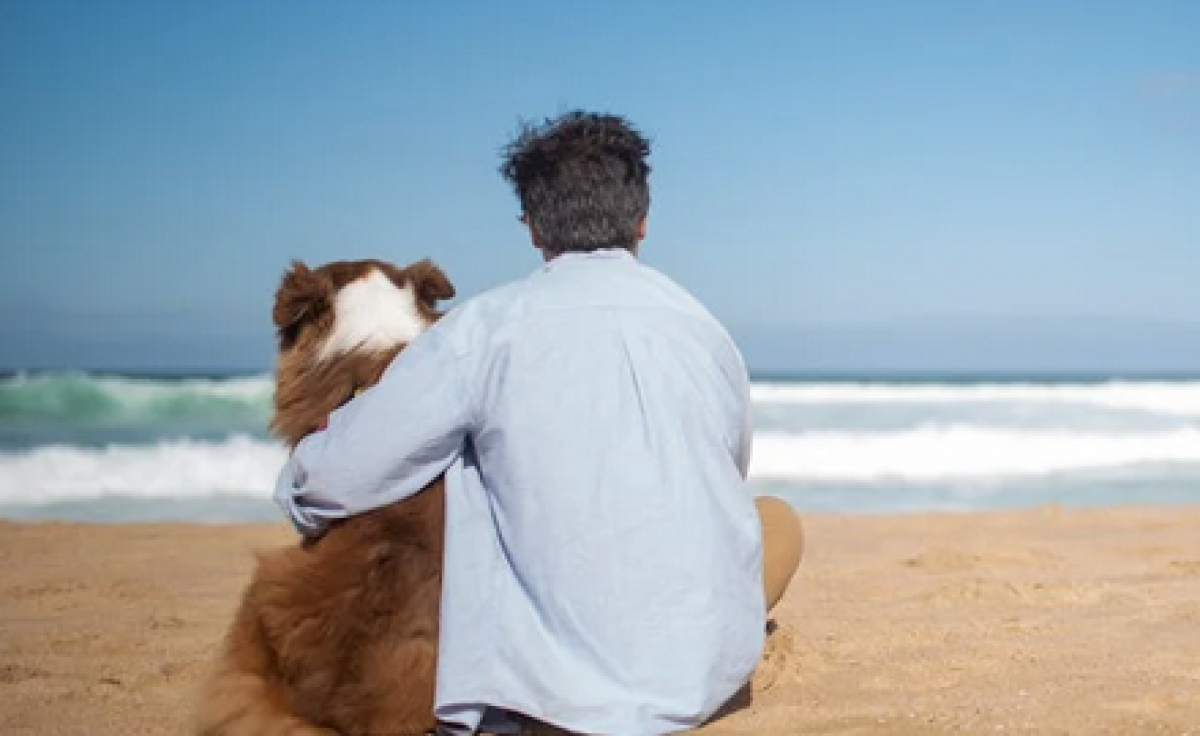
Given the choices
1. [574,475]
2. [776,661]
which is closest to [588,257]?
[574,475]

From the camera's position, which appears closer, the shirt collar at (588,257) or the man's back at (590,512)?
the man's back at (590,512)

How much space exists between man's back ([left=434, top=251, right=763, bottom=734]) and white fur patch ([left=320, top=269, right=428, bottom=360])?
1.99 ft

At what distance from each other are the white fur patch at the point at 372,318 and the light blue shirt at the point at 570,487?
21.0 inches

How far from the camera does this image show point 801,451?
19031 mm

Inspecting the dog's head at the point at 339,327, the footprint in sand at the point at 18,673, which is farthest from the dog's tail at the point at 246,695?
the footprint in sand at the point at 18,673

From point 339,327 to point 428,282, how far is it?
0.31 m

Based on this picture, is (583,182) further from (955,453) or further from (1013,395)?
(1013,395)

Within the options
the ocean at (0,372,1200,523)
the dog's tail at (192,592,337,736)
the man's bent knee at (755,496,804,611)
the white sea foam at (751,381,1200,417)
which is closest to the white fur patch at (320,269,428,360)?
the dog's tail at (192,592,337,736)

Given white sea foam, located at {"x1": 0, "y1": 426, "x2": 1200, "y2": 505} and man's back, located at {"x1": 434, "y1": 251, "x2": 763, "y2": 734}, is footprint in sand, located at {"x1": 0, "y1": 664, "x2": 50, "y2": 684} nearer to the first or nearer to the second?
man's back, located at {"x1": 434, "y1": 251, "x2": 763, "y2": 734}

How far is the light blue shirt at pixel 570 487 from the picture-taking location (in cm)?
286

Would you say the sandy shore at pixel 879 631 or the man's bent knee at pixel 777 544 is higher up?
the man's bent knee at pixel 777 544

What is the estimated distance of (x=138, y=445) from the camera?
712 inches

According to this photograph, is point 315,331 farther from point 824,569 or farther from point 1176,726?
point 824,569

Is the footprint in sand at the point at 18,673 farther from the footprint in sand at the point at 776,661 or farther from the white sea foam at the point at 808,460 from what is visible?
the white sea foam at the point at 808,460
